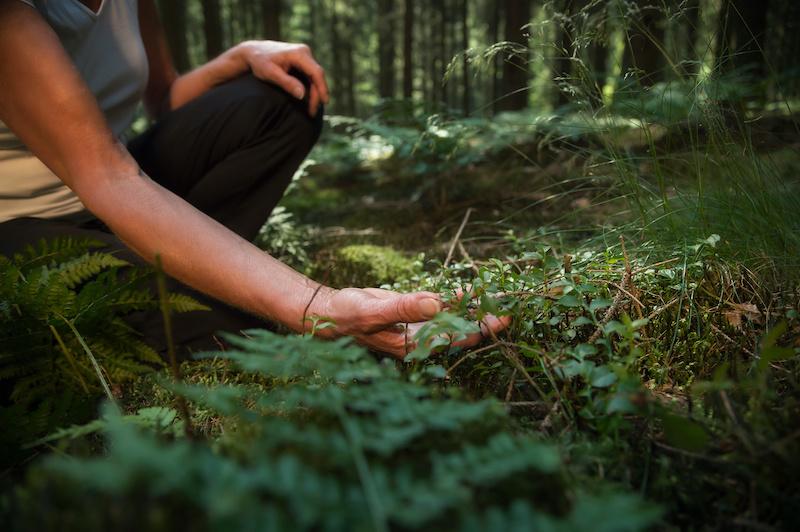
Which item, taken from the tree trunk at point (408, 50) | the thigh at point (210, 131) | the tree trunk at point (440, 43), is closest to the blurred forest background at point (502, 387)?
the thigh at point (210, 131)

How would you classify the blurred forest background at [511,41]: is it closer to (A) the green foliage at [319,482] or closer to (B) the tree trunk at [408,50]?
(B) the tree trunk at [408,50]

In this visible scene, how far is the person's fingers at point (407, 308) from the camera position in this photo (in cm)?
144

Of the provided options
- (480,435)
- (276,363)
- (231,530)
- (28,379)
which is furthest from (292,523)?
(28,379)

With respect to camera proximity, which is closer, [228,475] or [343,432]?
[228,475]

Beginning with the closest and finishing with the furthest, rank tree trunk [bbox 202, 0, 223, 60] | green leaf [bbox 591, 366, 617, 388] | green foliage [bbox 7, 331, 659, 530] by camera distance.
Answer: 1. green foliage [bbox 7, 331, 659, 530]
2. green leaf [bbox 591, 366, 617, 388]
3. tree trunk [bbox 202, 0, 223, 60]

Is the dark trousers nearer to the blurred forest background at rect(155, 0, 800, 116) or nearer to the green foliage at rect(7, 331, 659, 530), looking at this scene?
the blurred forest background at rect(155, 0, 800, 116)

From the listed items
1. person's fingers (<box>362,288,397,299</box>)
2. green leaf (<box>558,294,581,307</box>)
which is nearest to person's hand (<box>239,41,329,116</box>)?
person's fingers (<box>362,288,397,299</box>)

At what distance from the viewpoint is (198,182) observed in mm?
2814

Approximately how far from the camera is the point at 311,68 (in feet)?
8.86

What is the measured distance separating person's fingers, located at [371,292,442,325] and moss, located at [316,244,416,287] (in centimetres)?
115

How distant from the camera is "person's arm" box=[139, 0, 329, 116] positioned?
272 cm

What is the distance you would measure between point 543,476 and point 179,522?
0.63 meters

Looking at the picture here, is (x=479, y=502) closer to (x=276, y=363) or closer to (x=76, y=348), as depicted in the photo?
(x=276, y=363)

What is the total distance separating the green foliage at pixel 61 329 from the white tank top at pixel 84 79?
0.43 metres
